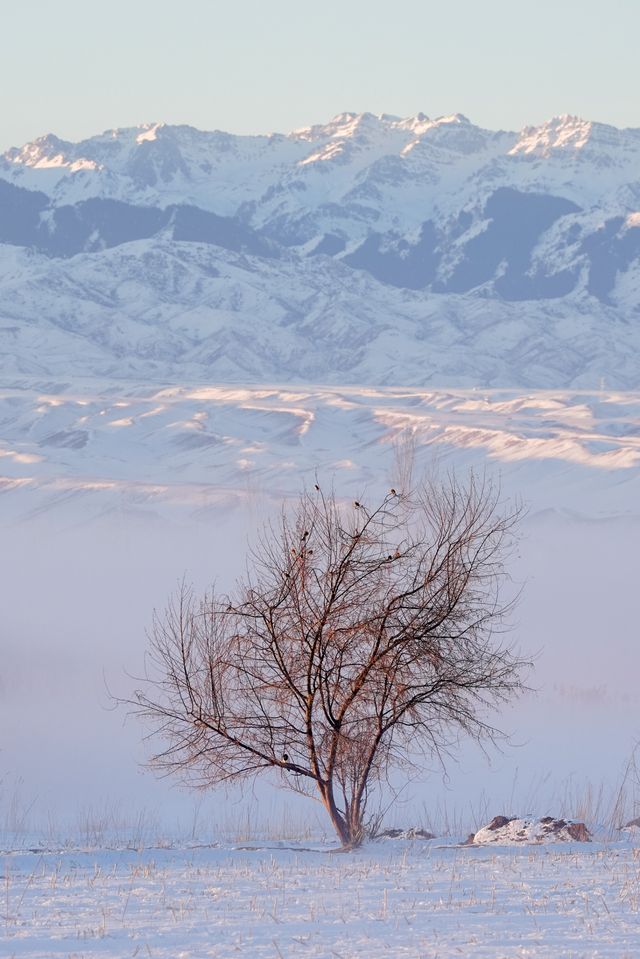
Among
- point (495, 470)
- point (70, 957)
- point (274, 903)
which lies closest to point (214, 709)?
point (274, 903)

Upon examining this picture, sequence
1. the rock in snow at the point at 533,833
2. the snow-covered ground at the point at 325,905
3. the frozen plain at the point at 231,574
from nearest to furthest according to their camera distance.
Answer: the snow-covered ground at the point at 325,905
the frozen plain at the point at 231,574
the rock in snow at the point at 533,833

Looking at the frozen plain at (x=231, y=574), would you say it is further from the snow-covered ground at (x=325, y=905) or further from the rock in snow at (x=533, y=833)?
the rock in snow at (x=533, y=833)

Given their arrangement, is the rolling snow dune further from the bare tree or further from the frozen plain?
the bare tree

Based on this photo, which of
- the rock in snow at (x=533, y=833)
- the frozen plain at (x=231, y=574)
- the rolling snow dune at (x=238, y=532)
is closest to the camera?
the frozen plain at (x=231, y=574)

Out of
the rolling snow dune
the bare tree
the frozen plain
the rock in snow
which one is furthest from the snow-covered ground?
the rolling snow dune

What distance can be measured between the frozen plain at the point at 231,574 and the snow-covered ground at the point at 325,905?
4 centimetres

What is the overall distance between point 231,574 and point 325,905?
6998 centimetres

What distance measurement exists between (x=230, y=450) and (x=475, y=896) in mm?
105130

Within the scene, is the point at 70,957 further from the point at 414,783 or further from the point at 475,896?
the point at 414,783

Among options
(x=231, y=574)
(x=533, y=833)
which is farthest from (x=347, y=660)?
(x=231, y=574)

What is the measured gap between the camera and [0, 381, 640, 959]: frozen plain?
12031 millimetres

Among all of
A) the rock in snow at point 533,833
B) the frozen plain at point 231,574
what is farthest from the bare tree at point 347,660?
the rock in snow at point 533,833

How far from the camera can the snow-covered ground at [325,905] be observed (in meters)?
11.0

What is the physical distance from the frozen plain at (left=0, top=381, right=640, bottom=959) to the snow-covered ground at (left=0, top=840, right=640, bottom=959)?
4 cm
